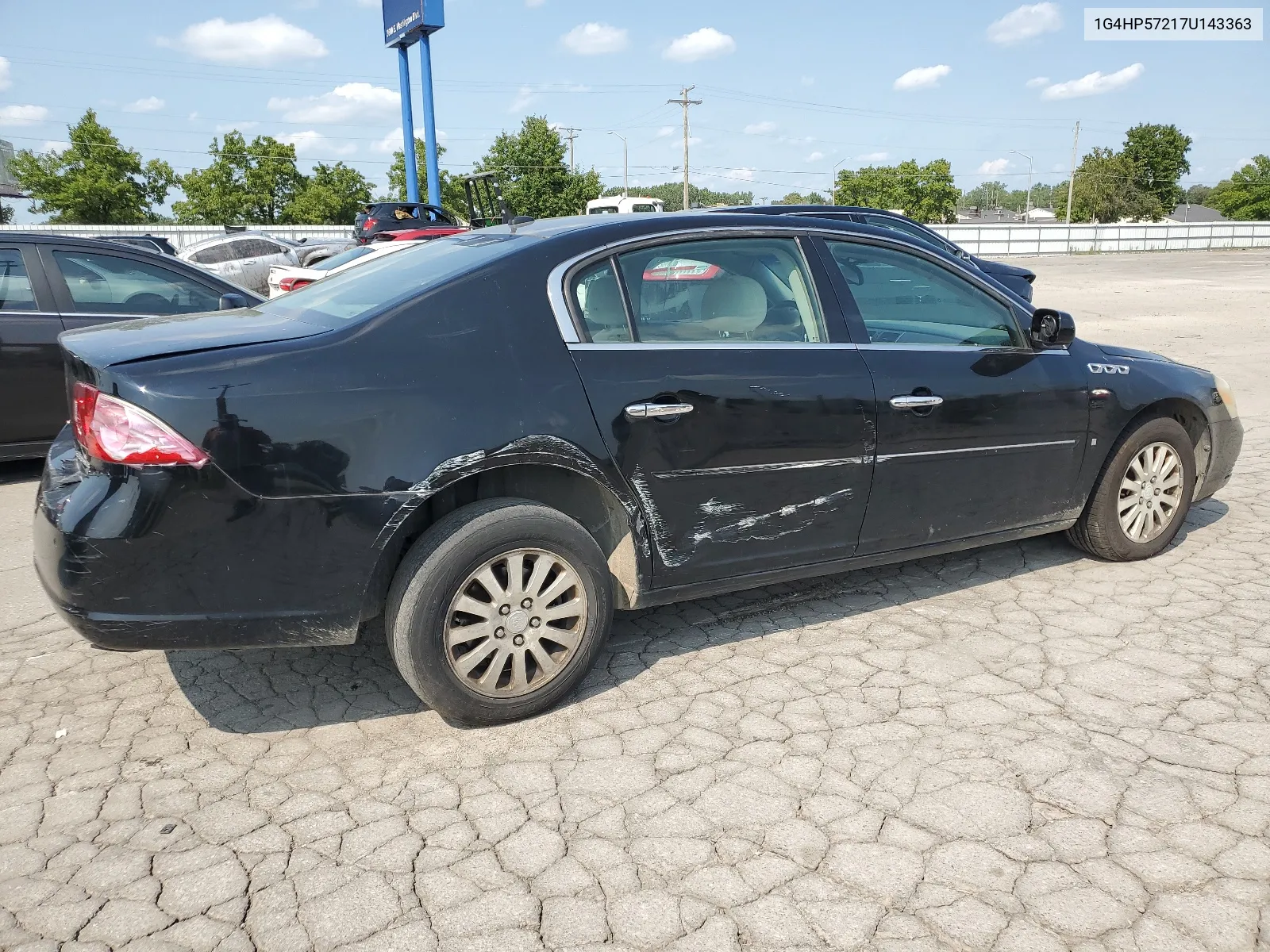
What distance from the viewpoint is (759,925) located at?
2.33m

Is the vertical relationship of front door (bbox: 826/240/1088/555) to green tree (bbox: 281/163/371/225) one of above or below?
Result: below

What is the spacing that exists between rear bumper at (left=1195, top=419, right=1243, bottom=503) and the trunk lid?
4314 millimetres

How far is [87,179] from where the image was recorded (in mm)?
49688

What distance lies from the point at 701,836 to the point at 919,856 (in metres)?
0.57

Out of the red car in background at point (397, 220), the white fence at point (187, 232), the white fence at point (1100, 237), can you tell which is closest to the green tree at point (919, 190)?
the white fence at point (1100, 237)

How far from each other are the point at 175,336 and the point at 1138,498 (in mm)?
4208

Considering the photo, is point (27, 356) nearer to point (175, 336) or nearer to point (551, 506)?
point (175, 336)

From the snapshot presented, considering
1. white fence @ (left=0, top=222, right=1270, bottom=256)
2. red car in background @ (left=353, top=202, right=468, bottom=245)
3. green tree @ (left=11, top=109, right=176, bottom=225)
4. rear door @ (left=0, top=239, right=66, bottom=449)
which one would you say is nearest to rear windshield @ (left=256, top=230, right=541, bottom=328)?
rear door @ (left=0, top=239, right=66, bottom=449)

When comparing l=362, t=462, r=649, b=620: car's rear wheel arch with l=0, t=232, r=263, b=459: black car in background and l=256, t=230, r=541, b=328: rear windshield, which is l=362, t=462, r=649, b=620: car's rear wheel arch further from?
l=0, t=232, r=263, b=459: black car in background

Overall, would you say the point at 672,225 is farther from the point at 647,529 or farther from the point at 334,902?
the point at 334,902

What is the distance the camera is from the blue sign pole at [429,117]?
28.6 m

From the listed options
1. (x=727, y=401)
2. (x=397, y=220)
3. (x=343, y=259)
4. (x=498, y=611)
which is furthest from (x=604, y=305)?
(x=397, y=220)

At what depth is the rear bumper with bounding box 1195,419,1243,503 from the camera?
5.01m

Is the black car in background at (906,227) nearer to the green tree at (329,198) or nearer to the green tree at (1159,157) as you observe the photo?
the green tree at (329,198)
